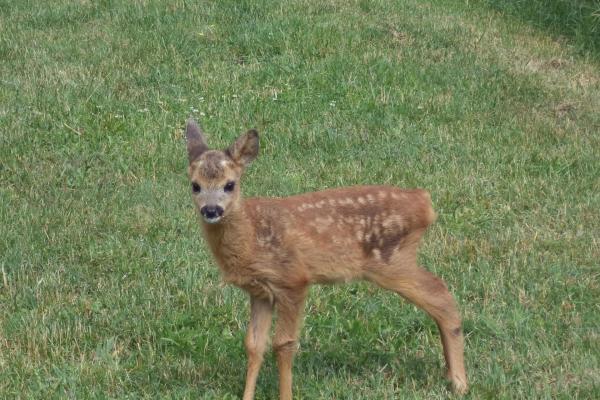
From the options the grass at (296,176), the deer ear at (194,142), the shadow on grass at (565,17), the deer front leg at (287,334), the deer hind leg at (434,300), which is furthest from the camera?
the shadow on grass at (565,17)

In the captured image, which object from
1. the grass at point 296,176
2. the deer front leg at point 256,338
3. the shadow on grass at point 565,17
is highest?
the deer front leg at point 256,338

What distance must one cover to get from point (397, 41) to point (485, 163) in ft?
12.3

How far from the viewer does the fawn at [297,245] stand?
649 centimetres

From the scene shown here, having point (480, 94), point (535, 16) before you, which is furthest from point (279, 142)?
point (535, 16)

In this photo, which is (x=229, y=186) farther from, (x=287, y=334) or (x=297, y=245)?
(x=287, y=334)

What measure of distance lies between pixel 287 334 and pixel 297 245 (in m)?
0.52

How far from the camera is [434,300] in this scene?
672 centimetres

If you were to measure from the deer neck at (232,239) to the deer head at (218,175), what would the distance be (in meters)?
0.07

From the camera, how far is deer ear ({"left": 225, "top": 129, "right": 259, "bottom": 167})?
6742mm

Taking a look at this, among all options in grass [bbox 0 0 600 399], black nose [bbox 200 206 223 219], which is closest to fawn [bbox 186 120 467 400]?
black nose [bbox 200 206 223 219]

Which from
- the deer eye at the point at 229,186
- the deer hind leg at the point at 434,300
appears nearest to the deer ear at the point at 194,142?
the deer eye at the point at 229,186

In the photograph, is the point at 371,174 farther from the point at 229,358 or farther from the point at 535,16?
the point at 535,16

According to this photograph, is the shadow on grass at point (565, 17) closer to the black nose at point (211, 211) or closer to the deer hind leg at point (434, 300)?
the deer hind leg at point (434, 300)

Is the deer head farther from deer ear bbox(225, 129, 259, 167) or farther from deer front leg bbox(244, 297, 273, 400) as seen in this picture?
deer front leg bbox(244, 297, 273, 400)
